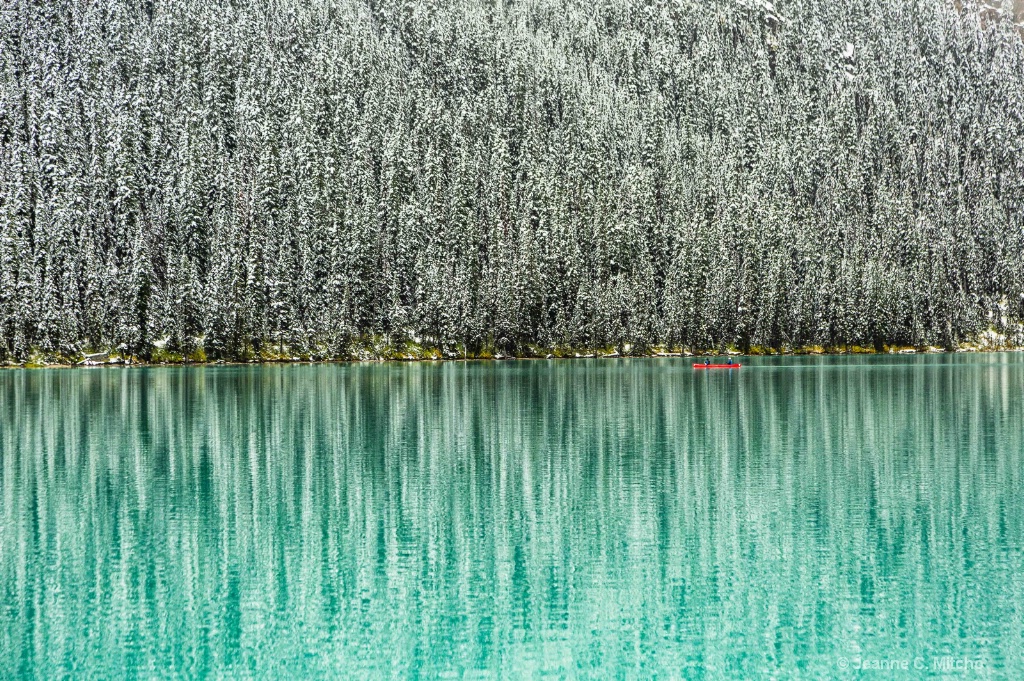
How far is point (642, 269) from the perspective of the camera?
16925 cm

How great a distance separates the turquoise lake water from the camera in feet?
65.0

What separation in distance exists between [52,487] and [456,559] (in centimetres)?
1936

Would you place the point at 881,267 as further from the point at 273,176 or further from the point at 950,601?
the point at 950,601

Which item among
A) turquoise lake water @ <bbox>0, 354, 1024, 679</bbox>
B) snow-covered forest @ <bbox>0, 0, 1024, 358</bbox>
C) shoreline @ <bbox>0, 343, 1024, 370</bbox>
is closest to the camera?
turquoise lake water @ <bbox>0, 354, 1024, 679</bbox>

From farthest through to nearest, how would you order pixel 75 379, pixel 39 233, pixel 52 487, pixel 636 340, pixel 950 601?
1. pixel 636 340
2. pixel 39 233
3. pixel 75 379
4. pixel 52 487
5. pixel 950 601

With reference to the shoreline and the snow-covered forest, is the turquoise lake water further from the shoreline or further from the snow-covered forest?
the snow-covered forest

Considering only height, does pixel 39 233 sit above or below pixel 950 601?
above

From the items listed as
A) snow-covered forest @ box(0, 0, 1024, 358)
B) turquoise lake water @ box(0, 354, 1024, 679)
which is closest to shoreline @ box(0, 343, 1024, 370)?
snow-covered forest @ box(0, 0, 1024, 358)

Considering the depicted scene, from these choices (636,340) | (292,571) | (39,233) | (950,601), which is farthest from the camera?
(636,340)

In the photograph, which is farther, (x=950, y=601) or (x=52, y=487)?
(x=52, y=487)

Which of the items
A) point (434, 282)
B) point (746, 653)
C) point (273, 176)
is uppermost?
point (273, 176)

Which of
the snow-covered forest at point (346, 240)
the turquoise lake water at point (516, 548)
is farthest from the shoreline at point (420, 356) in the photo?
the turquoise lake water at point (516, 548)

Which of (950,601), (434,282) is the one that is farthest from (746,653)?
(434,282)

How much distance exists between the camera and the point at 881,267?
577ft
